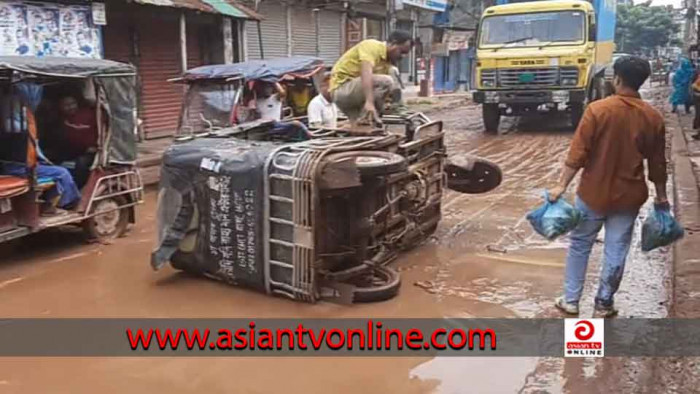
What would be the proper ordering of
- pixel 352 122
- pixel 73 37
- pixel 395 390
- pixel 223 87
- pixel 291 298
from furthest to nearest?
pixel 73 37
pixel 223 87
pixel 352 122
pixel 291 298
pixel 395 390

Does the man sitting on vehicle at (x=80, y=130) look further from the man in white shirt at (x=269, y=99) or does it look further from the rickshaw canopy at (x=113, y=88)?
the man in white shirt at (x=269, y=99)

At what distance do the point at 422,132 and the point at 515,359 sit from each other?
9.80 feet

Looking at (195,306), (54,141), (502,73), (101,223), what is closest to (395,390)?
(195,306)

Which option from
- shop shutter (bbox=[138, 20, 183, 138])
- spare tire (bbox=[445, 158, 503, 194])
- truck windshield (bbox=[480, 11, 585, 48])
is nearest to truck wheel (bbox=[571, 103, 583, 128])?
truck windshield (bbox=[480, 11, 585, 48])

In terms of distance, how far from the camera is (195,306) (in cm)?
518

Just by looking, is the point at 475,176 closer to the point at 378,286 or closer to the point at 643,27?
the point at 378,286

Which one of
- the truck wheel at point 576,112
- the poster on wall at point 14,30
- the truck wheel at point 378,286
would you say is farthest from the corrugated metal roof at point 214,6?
the truck wheel at point 378,286

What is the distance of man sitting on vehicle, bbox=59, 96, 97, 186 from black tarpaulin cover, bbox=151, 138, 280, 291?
198 centimetres

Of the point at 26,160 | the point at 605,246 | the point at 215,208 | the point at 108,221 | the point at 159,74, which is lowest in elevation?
the point at 108,221

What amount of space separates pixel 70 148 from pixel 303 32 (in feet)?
42.3

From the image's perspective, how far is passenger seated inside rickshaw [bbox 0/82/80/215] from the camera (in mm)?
6246

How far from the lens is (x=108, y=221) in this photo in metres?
7.29

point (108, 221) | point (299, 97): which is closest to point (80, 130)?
point (108, 221)

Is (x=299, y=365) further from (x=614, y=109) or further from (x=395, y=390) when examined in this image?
(x=614, y=109)
